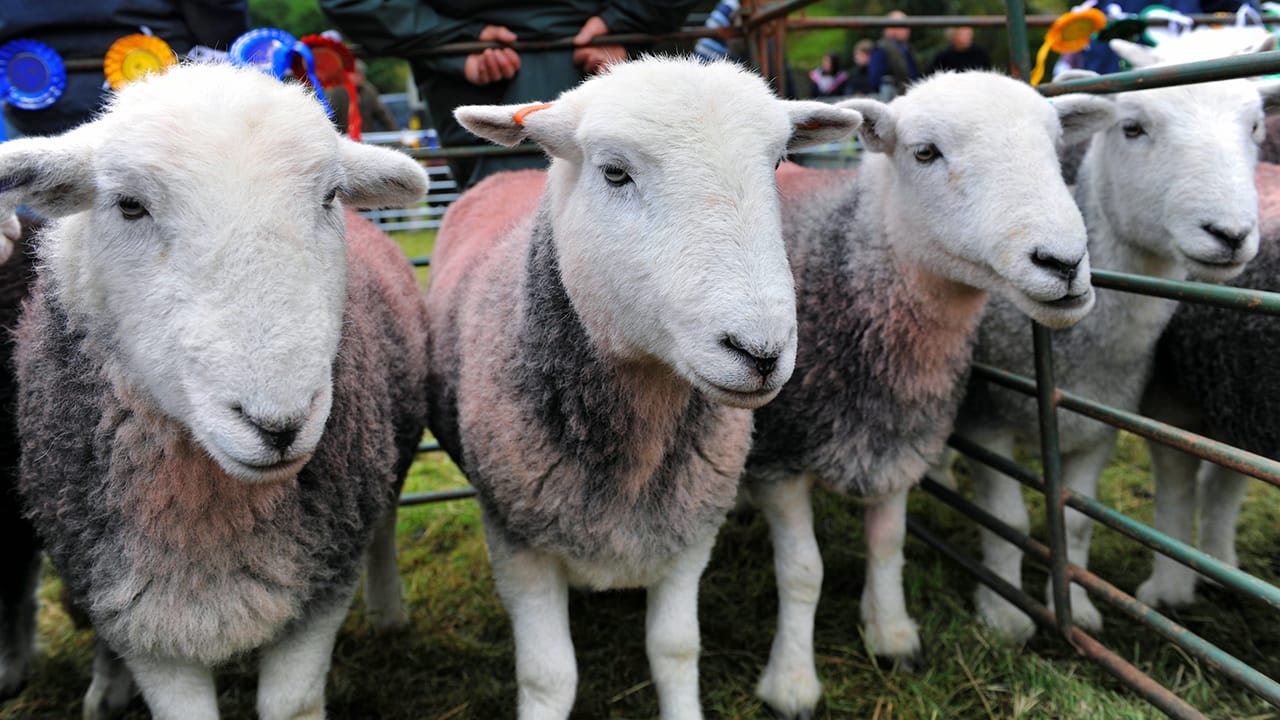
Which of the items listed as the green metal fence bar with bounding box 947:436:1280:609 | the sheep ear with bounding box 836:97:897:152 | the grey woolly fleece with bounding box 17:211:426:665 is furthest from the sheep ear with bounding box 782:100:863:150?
the green metal fence bar with bounding box 947:436:1280:609

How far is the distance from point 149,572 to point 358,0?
2438 mm

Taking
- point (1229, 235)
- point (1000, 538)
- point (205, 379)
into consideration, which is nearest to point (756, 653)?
point (1000, 538)

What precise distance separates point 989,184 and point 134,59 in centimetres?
223

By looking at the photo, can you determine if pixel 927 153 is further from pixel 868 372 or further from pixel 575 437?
pixel 575 437

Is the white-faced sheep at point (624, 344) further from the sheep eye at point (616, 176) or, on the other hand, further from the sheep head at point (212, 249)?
the sheep head at point (212, 249)

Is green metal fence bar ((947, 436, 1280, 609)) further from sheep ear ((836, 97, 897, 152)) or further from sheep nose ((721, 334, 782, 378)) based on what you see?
sheep nose ((721, 334, 782, 378))

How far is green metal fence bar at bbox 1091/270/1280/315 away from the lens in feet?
6.63

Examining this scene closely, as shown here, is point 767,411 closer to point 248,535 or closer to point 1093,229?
point 1093,229

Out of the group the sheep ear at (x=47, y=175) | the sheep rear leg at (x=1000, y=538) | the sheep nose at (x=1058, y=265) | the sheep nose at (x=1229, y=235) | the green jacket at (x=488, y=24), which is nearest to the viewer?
the sheep ear at (x=47, y=175)

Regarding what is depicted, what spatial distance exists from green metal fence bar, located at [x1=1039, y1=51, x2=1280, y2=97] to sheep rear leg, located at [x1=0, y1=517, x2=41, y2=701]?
3242 millimetres

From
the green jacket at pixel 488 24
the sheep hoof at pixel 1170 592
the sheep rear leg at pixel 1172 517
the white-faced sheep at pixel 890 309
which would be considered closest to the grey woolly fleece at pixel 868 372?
the white-faced sheep at pixel 890 309

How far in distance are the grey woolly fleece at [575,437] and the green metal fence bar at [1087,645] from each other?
122 centimetres

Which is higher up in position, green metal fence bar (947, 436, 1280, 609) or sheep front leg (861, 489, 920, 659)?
green metal fence bar (947, 436, 1280, 609)

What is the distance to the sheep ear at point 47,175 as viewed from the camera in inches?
65.0
